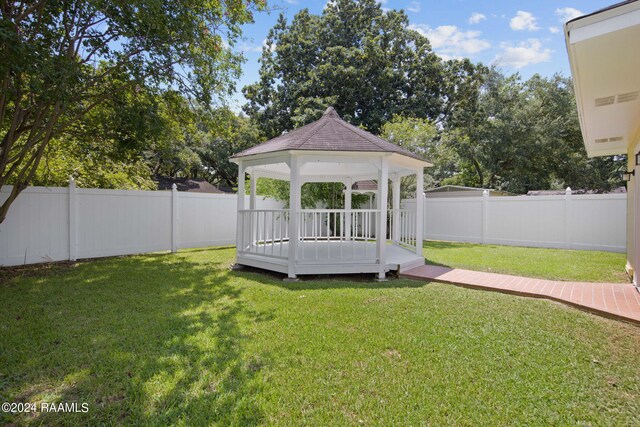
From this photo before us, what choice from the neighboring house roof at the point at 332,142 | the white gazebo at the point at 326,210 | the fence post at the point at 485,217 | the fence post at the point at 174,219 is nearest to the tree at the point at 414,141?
the fence post at the point at 485,217

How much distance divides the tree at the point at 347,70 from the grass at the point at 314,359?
13800mm

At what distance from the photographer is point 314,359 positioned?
313 centimetres

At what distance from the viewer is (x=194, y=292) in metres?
5.46

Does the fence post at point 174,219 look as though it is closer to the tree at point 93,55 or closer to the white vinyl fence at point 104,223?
the white vinyl fence at point 104,223

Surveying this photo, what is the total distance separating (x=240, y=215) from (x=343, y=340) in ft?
15.0

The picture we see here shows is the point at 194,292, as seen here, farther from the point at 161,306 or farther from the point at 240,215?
the point at 240,215

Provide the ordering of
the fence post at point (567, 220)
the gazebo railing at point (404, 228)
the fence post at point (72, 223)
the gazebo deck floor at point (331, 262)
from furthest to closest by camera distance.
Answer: the fence post at point (567, 220) → the gazebo railing at point (404, 228) → the fence post at point (72, 223) → the gazebo deck floor at point (331, 262)

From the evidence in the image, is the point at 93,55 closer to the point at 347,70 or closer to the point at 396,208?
the point at 396,208

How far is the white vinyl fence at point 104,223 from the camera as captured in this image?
711 cm

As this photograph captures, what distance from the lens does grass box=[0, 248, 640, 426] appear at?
2383mm

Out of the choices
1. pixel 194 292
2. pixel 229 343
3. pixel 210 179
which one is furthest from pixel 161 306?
pixel 210 179

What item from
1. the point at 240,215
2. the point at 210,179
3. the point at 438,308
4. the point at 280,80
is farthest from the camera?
the point at 210,179

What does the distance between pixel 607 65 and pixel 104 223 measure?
388 inches

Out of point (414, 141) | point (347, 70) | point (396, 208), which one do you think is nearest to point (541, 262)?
A: point (396, 208)
